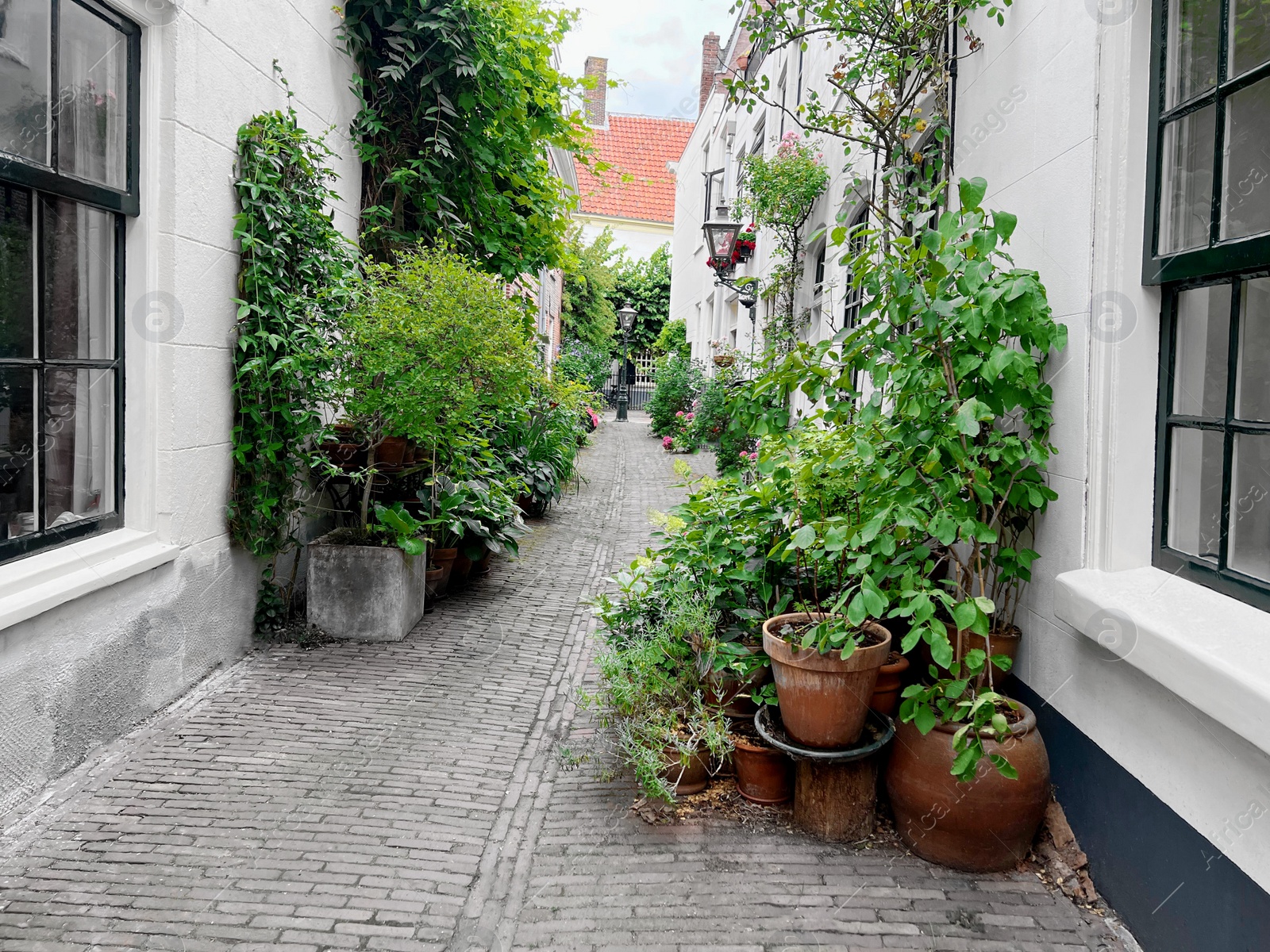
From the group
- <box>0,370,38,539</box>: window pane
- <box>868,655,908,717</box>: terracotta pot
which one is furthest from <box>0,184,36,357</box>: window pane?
<box>868,655,908,717</box>: terracotta pot

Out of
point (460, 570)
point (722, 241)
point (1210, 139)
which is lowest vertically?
point (460, 570)

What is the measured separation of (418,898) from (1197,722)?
243 centimetres

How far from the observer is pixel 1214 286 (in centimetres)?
282

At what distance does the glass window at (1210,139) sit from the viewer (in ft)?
8.52

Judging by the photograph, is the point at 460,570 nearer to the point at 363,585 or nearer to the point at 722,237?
the point at 363,585

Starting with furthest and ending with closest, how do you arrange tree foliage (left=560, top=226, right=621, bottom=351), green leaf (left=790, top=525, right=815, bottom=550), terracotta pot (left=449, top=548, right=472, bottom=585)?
tree foliage (left=560, top=226, right=621, bottom=351), terracotta pot (left=449, top=548, right=472, bottom=585), green leaf (left=790, top=525, right=815, bottom=550)

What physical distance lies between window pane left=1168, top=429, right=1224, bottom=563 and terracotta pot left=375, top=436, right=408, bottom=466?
4.41m

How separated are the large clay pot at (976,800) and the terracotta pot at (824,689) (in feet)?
0.74

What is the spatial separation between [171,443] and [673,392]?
1402 cm

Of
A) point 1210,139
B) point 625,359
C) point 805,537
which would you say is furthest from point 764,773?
point 625,359

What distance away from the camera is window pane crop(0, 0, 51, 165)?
3434 mm

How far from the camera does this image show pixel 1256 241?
2.54m

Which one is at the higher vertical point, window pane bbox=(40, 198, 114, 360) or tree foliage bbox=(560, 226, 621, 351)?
tree foliage bbox=(560, 226, 621, 351)

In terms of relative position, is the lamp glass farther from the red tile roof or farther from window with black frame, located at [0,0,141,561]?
the red tile roof
